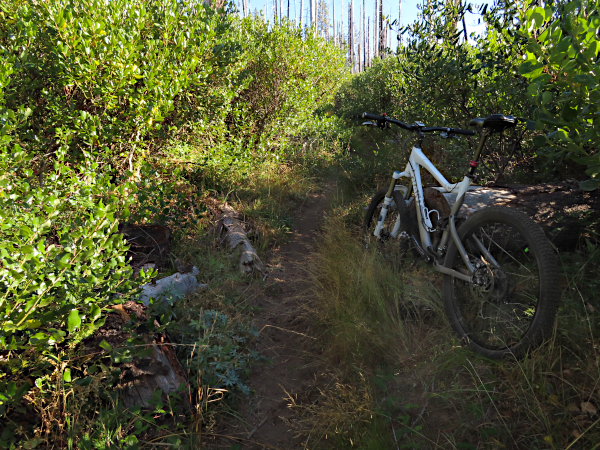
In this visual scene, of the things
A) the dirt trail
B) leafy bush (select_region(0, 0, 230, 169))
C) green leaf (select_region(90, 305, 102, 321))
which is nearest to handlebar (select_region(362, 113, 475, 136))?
the dirt trail

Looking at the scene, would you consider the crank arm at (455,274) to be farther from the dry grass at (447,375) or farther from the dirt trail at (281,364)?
the dirt trail at (281,364)

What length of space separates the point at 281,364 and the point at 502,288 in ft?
5.61

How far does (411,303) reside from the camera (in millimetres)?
3100

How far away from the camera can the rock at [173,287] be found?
2994 millimetres

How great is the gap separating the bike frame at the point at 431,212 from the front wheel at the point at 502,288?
6 cm

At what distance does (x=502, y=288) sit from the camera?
2.34 metres

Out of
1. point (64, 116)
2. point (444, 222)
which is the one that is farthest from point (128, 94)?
point (444, 222)

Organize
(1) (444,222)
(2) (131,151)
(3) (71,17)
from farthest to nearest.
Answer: (2) (131,151)
(3) (71,17)
(1) (444,222)

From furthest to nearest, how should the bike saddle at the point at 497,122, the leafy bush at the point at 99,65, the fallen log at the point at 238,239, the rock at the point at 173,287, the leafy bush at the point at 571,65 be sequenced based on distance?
the fallen log at the point at 238,239
the leafy bush at the point at 99,65
the rock at the point at 173,287
the bike saddle at the point at 497,122
the leafy bush at the point at 571,65

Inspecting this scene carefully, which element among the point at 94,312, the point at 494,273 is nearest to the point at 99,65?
the point at 94,312

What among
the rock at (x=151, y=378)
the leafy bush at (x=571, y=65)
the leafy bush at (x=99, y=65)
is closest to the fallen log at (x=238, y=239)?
the leafy bush at (x=99, y=65)

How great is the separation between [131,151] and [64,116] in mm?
759

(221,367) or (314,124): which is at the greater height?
(314,124)

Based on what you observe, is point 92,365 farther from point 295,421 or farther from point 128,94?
point 128,94
